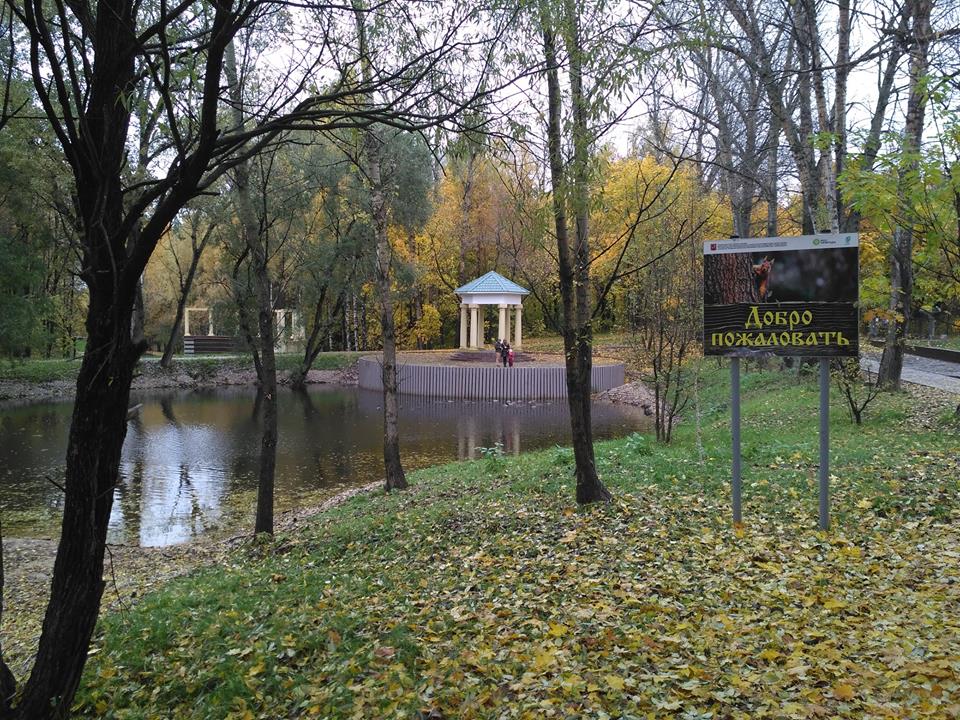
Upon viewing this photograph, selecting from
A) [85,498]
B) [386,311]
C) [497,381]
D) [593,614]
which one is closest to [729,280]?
[593,614]

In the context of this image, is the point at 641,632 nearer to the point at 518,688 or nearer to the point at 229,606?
the point at 518,688

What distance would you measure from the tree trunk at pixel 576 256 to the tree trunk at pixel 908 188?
3.14 meters

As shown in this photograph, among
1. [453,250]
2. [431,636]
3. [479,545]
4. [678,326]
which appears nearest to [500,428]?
[678,326]

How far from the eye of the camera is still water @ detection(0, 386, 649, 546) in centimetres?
1176

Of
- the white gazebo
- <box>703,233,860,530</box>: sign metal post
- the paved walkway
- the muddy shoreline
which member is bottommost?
the muddy shoreline

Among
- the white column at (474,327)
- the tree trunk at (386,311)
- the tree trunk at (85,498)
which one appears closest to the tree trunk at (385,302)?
the tree trunk at (386,311)

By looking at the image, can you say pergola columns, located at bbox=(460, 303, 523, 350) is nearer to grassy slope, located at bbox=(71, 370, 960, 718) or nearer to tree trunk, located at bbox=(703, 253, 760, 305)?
grassy slope, located at bbox=(71, 370, 960, 718)

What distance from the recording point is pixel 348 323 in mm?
44969

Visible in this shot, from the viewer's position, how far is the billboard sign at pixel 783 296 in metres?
5.49

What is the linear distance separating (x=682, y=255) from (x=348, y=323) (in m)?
35.5

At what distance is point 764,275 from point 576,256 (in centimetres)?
176

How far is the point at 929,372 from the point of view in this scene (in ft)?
55.6

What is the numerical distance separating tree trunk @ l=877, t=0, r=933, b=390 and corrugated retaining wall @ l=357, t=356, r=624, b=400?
51.1 ft

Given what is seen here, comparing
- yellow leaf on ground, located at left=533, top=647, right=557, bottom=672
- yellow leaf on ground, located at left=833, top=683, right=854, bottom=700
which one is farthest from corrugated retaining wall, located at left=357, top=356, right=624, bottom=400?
yellow leaf on ground, located at left=833, top=683, right=854, bottom=700
